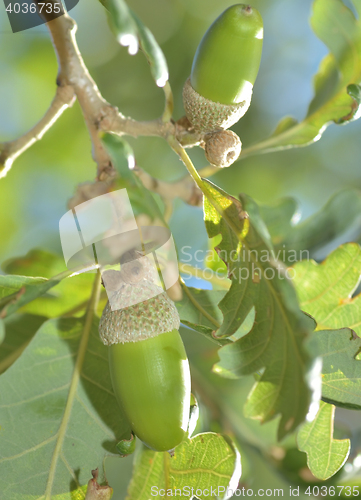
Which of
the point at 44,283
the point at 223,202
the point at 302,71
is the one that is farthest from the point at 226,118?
the point at 302,71

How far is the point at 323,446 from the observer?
98 cm

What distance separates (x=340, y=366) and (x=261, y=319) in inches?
7.9

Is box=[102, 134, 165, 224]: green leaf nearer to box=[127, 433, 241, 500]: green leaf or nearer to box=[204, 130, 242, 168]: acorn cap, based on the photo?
box=[204, 130, 242, 168]: acorn cap

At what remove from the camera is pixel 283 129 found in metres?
1.33

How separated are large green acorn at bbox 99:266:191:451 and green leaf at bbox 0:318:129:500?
0.58 feet

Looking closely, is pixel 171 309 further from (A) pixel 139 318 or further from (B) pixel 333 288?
(B) pixel 333 288

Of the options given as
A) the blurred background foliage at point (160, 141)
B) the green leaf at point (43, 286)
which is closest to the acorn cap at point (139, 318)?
the green leaf at point (43, 286)

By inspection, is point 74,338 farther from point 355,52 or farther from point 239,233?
point 355,52

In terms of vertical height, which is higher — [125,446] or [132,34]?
[132,34]

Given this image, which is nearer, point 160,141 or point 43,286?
point 43,286

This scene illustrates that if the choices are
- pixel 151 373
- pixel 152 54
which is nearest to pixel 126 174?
pixel 152 54

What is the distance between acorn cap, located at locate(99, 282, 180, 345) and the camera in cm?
79

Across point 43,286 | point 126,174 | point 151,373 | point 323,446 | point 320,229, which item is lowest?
point 323,446

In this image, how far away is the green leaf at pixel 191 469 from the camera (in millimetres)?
863
